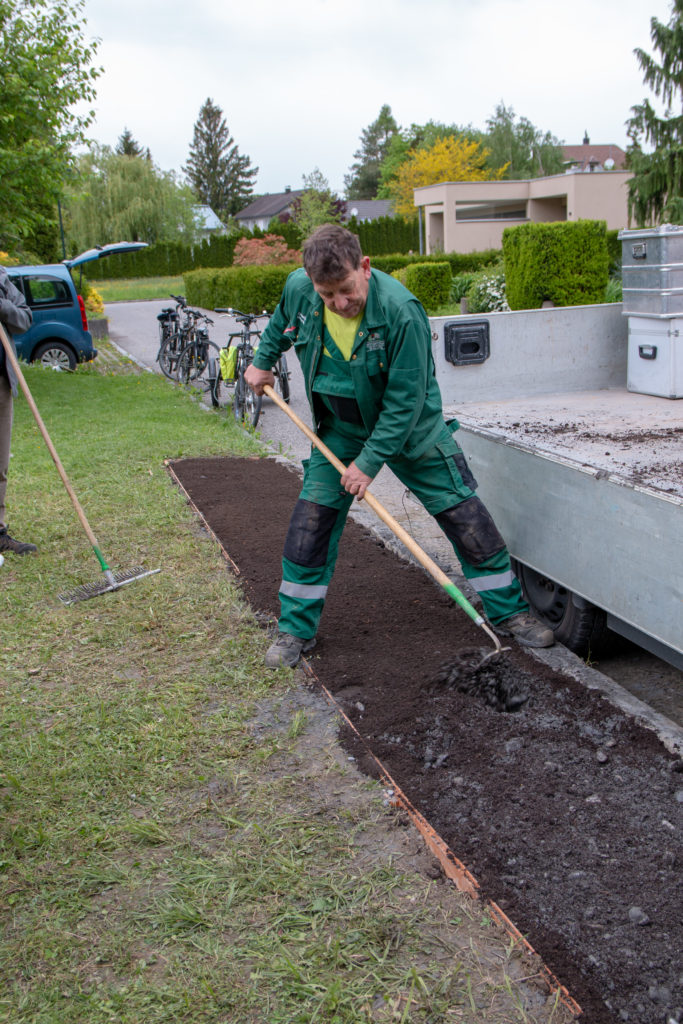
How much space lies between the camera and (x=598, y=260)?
15688mm

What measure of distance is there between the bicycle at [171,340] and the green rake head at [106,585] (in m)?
9.16

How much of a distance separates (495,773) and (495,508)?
142 cm

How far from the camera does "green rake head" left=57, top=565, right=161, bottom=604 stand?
15.6 feet

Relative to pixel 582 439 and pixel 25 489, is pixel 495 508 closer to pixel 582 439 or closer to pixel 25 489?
pixel 582 439

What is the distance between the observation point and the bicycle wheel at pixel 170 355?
1387 centimetres

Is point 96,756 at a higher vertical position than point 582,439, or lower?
lower

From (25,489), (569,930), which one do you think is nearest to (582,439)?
(569,930)

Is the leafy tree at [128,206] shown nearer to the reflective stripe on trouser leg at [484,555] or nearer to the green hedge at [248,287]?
the green hedge at [248,287]

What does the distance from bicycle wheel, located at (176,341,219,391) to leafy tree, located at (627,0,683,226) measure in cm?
1970

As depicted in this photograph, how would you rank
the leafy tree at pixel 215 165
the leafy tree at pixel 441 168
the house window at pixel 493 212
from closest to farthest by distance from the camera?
the house window at pixel 493 212
the leafy tree at pixel 441 168
the leafy tree at pixel 215 165

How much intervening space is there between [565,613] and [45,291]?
12951 millimetres

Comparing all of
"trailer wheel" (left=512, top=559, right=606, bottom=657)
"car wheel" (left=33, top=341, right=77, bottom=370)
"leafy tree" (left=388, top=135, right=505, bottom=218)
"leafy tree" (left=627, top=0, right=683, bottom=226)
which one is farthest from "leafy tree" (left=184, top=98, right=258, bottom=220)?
"trailer wheel" (left=512, top=559, right=606, bottom=657)

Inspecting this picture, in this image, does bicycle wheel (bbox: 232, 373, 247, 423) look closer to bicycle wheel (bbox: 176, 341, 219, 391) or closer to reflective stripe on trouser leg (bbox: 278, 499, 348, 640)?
bicycle wheel (bbox: 176, 341, 219, 391)

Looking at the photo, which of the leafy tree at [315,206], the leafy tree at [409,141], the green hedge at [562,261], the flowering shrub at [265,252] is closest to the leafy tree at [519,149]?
the leafy tree at [409,141]
